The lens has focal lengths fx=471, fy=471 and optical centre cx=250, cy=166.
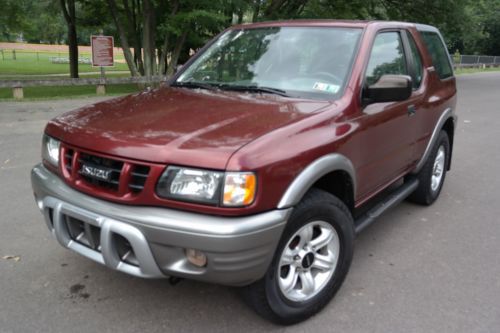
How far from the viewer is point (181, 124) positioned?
2.69 metres

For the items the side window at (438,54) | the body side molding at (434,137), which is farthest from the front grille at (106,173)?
the side window at (438,54)

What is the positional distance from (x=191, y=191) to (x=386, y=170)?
1922mm

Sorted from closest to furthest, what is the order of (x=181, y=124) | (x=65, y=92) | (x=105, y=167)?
(x=105, y=167), (x=181, y=124), (x=65, y=92)

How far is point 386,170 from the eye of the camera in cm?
370

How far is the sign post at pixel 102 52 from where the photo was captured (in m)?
14.8

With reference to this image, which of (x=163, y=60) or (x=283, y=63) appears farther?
(x=163, y=60)

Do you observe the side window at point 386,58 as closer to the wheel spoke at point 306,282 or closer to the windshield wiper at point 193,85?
the windshield wiper at point 193,85

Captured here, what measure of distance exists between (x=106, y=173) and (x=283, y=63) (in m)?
1.64

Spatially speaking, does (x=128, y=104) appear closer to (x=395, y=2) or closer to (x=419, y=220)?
(x=419, y=220)

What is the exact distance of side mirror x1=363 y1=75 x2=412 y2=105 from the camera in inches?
123

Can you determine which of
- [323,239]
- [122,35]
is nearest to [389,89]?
[323,239]

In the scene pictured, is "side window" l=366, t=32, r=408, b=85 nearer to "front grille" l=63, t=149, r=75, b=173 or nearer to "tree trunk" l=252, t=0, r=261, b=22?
"front grille" l=63, t=149, r=75, b=173

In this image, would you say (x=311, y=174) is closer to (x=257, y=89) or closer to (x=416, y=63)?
(x=257, y=89)

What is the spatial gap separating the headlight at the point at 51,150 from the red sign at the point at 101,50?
1268 centimetres
